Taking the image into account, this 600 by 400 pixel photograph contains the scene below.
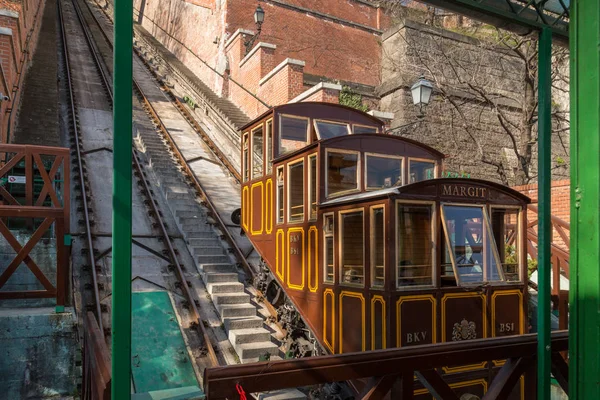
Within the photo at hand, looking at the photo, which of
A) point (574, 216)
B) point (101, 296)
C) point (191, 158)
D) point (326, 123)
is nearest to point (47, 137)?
point (191, 158)

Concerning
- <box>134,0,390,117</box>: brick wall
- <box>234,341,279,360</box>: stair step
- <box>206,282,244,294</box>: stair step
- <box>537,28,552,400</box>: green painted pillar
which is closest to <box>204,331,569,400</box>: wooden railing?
<box>537,28,552,400</box>: green painted pillar

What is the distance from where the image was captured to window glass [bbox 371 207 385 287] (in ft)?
17.9

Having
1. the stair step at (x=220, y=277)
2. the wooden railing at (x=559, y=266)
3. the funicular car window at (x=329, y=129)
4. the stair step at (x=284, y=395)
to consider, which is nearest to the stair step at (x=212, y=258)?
the stair step at (x=220, y=277)

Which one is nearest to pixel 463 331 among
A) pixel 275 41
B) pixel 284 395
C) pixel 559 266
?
pixel 284 395

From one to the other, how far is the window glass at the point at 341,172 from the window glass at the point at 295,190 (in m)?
0.58

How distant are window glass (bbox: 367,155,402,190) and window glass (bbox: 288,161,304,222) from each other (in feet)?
3.13

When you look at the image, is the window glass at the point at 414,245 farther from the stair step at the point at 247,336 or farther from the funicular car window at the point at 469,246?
the stair step at the point at 247,336

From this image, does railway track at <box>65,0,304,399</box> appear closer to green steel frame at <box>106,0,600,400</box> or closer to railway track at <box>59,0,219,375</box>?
railway track at <box>59,0,219,375</box>

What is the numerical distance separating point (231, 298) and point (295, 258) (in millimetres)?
1665

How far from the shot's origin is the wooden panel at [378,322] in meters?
5.23

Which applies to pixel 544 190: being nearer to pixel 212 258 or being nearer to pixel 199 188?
pixel 212 258

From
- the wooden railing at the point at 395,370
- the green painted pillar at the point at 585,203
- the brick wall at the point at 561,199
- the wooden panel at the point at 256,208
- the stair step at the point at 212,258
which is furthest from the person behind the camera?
the brick wall at the point at 561,199

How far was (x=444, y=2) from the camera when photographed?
3.38 metres

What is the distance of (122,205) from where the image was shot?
8.09 feet
